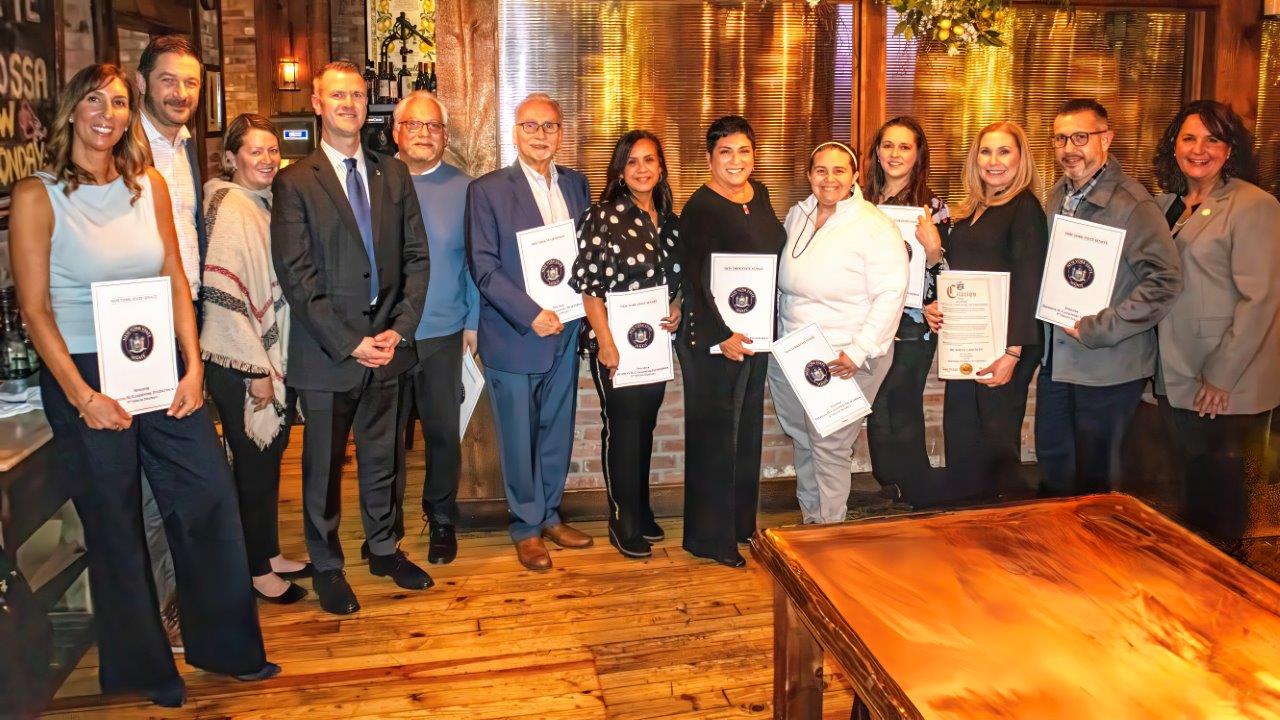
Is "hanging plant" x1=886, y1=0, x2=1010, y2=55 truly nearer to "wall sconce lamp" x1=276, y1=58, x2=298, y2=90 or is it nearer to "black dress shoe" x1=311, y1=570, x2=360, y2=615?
"black dress shoe" x1=311, y1=570, x2=360, y2=615

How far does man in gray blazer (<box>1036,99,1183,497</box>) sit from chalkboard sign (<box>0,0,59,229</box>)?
3630mm

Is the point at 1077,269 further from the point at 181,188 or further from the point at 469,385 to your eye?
the point at 181,188

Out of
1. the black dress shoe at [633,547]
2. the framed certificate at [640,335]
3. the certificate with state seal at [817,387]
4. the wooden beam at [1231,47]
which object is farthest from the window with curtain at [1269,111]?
the black dress shoe at [633,547]

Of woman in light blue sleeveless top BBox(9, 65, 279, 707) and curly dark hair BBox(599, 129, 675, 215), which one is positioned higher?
curly dark hair BBox(599, 129, 675, 215)

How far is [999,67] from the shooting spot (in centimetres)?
466

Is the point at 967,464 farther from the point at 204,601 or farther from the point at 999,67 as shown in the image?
the point at 204,601

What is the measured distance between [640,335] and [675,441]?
2.93ft

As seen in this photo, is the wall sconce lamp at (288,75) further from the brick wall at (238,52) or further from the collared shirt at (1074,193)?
the collared shirt at (1074,193)

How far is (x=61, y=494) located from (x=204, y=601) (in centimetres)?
52

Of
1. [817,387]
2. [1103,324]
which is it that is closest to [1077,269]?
[1103,324]

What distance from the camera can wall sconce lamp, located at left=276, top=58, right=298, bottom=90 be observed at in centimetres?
1112

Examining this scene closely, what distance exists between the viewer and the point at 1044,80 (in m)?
4.68

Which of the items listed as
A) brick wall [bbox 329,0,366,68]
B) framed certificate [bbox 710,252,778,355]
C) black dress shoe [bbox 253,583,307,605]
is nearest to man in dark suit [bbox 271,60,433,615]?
black dress shoe [bbox 253,583,307,605]

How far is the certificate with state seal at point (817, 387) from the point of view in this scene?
3787 millimetres
